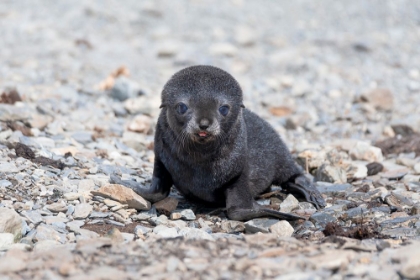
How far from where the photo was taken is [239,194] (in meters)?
7.47

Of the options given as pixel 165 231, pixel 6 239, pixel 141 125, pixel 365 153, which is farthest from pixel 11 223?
pixel 365 153

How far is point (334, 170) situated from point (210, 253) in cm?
442

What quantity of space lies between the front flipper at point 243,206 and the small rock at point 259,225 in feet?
0.31

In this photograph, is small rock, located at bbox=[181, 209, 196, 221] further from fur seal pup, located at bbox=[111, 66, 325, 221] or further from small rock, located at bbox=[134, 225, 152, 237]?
small rock, located at bbox=[134, 225, 152, 237]

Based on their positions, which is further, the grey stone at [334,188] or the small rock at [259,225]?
the grey stone at [334,188]

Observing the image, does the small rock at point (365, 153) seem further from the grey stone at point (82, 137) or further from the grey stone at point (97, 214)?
the grey stone at point (97, 214)

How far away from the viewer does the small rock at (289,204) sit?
786cm

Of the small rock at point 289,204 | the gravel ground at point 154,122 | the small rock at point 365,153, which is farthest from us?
the small rock at point 365,153

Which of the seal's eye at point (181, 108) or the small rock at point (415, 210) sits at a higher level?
the seal's eye at point (181, 108)

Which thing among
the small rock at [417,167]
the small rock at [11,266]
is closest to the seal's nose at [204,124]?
the small rock at [11,266]

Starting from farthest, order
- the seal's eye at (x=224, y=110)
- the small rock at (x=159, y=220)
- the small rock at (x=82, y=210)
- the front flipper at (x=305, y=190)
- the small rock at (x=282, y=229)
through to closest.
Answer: the front flipper at (x=305, y=190), the seal's eye at (x=224, y=110), the small rock at (x=159, y=220), the small rock at (x=82, y=210), the small rock at (x=282, y=229)

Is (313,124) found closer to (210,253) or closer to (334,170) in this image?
(334,170)

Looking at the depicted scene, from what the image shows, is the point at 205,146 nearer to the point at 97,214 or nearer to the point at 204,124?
the point at 204,124

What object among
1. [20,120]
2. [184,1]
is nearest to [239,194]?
[20,120]
